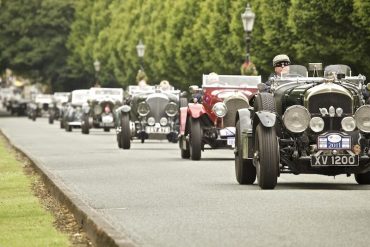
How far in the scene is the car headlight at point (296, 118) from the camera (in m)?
19.8

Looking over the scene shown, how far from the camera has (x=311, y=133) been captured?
65.7 ft

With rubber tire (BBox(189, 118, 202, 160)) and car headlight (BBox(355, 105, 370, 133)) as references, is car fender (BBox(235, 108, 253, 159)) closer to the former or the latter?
car headlight (BBox(355, 105, 370, 133))

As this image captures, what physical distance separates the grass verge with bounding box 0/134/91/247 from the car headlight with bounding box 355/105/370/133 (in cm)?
432

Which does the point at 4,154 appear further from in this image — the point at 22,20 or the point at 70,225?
the point at 22,20

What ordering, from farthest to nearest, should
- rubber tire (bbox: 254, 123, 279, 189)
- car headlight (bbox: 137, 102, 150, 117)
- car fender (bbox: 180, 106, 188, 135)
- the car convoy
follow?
car headlight (bbox: 137, 102, 150, 117) < car fender (bbox: 180, 106, 188, 135) < the car convoy < rubber tire (bbox: 254, 123, 279, 189)

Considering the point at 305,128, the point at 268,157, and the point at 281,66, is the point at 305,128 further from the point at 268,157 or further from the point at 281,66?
the point at 281,66

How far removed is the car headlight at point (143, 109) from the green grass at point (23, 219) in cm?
1695

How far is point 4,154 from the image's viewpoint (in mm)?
34375

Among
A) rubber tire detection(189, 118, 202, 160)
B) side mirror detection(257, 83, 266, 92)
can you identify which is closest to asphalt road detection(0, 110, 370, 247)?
side mirror detection(257, 83, 266, 92)

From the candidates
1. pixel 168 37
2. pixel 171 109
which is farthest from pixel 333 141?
pixel 168 37

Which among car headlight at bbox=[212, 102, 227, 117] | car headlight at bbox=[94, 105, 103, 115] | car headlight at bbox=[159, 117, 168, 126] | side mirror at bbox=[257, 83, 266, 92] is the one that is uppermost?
side mirror at bbox=[257, 83, 266, 92]

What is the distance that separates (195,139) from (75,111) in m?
34.2

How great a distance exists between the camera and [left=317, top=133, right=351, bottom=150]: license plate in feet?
64.5

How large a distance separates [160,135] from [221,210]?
24.5m
